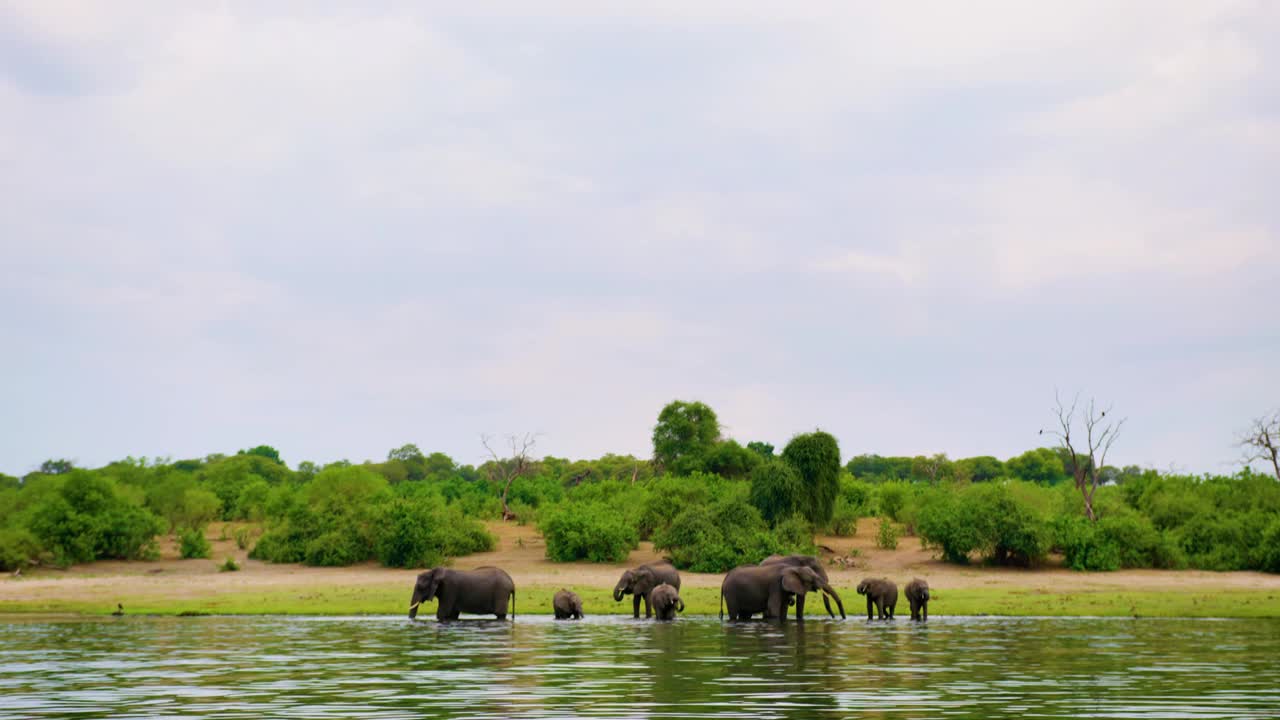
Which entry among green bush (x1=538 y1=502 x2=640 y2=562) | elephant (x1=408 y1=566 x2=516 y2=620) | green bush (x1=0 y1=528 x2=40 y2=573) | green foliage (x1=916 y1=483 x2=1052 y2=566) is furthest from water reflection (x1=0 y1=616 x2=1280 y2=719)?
green bush (x1=0 y1=528 x2=40 y2=573)

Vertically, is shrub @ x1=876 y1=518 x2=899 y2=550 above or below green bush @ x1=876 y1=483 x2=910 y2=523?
below

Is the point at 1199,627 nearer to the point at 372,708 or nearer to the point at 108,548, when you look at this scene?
the point at 372,708

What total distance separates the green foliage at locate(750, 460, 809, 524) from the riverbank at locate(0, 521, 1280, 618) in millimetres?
2520

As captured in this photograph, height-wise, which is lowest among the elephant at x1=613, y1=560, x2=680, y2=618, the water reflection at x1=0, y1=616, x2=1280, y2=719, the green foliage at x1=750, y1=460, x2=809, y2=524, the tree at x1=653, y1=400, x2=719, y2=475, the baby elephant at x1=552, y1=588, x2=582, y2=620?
the water reflection at x1=0, y1=616, x2=1280, y2=719

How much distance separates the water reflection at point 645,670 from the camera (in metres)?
14.7

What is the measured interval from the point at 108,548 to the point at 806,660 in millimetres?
47093

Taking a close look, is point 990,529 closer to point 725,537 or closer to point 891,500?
point 725,537

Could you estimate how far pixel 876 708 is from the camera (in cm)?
→ 1448

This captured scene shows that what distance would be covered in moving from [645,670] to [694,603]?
21658mm

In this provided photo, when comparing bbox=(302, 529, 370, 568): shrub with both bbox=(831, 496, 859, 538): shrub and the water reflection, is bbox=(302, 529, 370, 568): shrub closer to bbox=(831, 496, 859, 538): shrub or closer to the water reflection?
Answer: bbox=(831, 496, 859, 538): shrub

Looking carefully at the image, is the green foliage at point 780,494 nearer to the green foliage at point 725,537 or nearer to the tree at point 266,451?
the green foliage at point 725,537

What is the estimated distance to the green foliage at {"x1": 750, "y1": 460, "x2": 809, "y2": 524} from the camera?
5753cm

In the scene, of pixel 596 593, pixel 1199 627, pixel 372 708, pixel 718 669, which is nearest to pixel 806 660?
pixel 718 669

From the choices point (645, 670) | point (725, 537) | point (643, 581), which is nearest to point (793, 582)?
point (643, 581)
